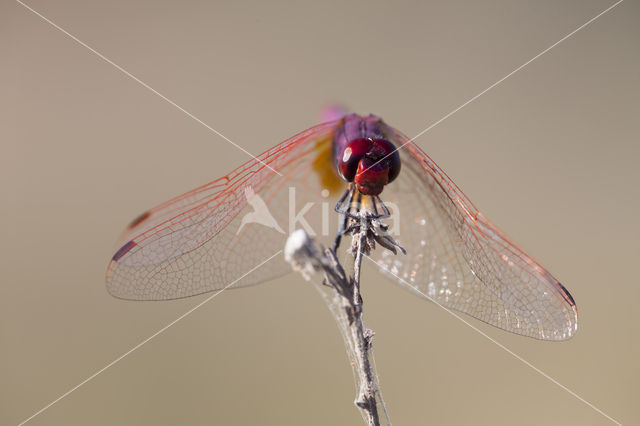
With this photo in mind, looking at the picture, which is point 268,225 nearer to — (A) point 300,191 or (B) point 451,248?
(A) point 300,191

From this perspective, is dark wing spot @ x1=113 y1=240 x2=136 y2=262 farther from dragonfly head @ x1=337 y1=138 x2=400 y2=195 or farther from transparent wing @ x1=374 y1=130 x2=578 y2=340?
transparent wing @ x1=374 y1=130 x2=578 y2=340

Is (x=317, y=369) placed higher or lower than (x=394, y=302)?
lower

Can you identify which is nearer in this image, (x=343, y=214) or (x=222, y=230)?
(x=343, y=214)

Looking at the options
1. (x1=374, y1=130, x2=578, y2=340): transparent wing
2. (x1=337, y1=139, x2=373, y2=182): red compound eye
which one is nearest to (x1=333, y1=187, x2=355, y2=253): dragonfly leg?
(x1=337, y1=139, x2=373, y2=182): red compound eye

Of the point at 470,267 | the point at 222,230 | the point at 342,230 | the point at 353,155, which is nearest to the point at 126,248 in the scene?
the point at 222,230

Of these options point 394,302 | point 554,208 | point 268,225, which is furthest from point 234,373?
point 554,208

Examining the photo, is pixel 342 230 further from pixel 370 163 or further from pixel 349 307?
pixel 349 307
